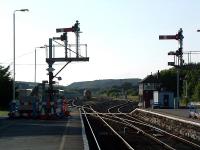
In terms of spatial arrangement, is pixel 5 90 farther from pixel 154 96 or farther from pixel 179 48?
pixel 179 48

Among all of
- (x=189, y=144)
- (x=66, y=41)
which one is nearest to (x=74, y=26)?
(x=66, y=41)

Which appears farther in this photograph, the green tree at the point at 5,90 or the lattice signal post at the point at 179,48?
the green tree at the point at 5,90

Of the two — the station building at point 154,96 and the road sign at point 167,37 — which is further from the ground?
the road sign at point 167,37

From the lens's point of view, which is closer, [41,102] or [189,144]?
[189,144]

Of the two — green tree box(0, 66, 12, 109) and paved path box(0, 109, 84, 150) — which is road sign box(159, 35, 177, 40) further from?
paved path box(0, 109, 84, 150)

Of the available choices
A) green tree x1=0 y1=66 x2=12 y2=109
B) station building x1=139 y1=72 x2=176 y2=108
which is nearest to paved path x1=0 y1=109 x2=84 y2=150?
green tree x1=0 y1=66 x2=12 y2=109

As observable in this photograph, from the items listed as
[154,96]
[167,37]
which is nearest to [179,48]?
[167,37]

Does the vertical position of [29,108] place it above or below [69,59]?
below

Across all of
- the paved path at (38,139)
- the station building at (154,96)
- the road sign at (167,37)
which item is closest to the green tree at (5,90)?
the station building at (154,96)

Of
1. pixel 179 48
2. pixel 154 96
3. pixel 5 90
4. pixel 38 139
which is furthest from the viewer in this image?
pixel 154 96

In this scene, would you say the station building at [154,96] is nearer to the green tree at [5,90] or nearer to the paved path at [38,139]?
the green tree at [5,90]

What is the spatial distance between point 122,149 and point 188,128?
32.3ft

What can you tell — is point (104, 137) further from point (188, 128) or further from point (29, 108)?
point (29, 108)

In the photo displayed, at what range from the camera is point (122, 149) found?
2295cm
